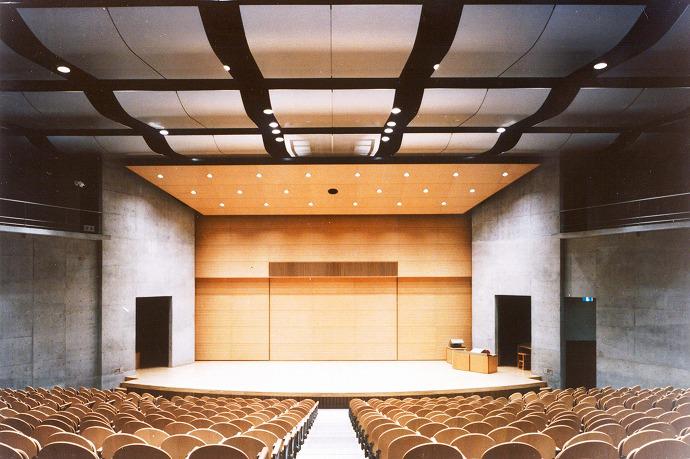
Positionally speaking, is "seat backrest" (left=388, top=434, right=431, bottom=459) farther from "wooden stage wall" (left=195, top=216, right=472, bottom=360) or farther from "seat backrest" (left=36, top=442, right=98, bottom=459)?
"wooden stage wall" (left=195, top=216, right=472, bottom=360)

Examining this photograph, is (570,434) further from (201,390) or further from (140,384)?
(140,384)

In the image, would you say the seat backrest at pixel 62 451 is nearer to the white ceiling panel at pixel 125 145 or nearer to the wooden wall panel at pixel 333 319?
the white ceiling panel at pixel 125 145

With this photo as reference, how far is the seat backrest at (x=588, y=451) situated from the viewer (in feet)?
11.5

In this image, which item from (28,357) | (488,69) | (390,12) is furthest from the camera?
(28,357)

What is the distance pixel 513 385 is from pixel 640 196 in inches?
249

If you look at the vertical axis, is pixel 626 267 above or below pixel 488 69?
below

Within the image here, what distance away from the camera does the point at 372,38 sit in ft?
30.1

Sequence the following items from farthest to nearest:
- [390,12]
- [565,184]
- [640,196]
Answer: [565,184] < [640,196] < [390,12]

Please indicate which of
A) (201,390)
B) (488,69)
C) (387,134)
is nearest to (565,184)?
(387,134)

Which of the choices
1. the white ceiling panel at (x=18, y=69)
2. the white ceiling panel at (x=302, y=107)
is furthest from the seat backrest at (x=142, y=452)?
the white ceiling panel at (x=302, y=107)

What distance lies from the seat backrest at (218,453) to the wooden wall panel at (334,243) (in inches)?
718

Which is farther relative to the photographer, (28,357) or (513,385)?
(513,385)

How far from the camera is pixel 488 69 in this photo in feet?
34.2

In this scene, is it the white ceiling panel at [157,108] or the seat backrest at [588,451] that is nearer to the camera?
the seat backrest at [588,451]
